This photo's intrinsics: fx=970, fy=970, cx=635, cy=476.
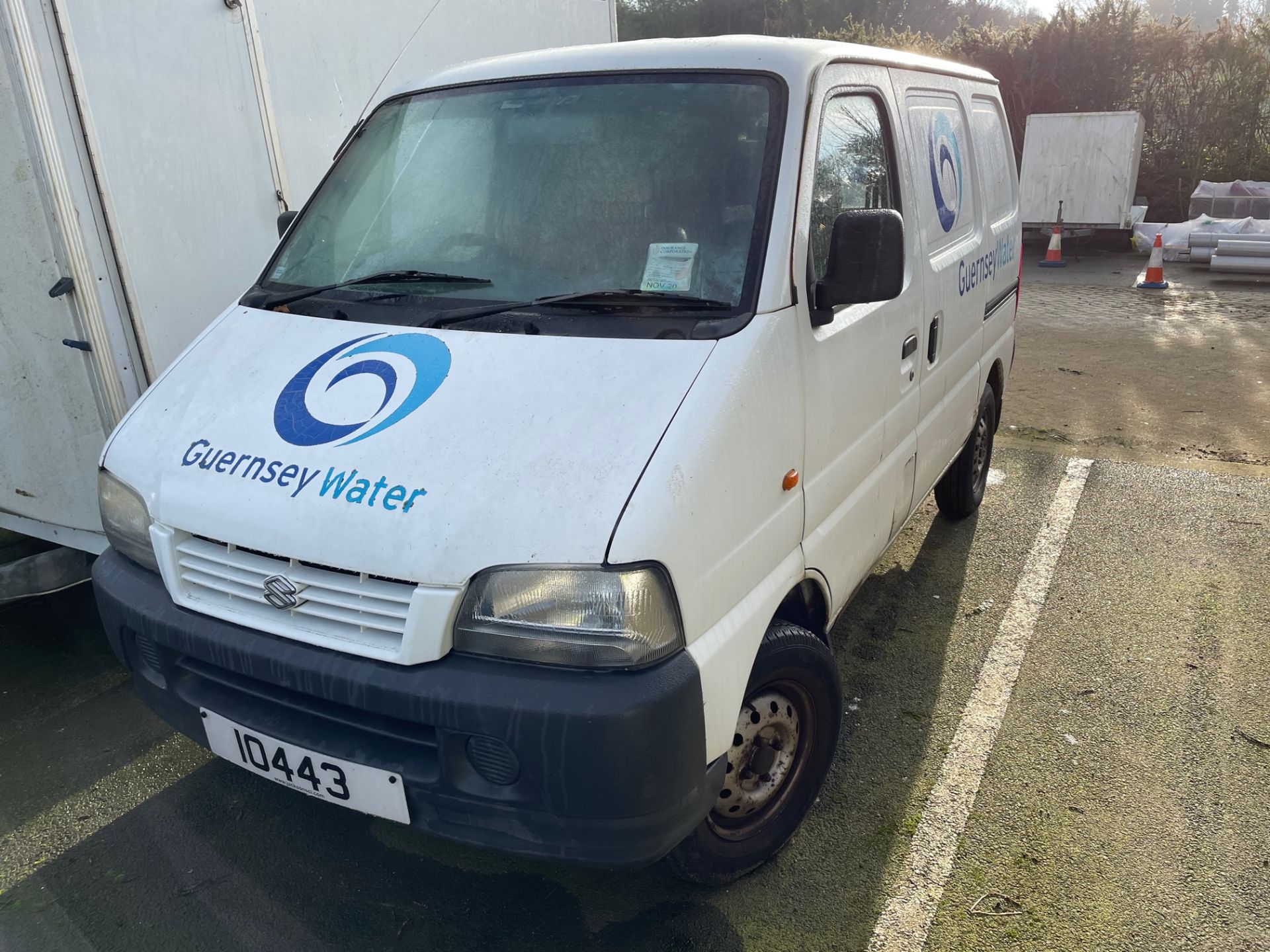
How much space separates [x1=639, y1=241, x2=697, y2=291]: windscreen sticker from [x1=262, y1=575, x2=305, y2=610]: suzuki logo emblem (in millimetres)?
1096

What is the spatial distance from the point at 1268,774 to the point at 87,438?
4.19 m

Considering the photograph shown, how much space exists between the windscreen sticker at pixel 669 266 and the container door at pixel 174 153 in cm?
216

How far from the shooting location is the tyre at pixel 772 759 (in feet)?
7.97

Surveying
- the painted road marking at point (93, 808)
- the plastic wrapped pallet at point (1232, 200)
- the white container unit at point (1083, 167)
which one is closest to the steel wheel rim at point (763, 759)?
the painted road marking at point (93, 808)

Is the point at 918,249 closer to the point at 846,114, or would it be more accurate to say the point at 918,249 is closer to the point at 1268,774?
the point at 846,114

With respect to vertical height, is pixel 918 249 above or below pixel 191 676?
above

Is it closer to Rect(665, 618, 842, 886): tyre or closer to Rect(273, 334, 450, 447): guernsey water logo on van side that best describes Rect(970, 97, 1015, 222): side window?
Rect(665, 618, 842, 886): tyre

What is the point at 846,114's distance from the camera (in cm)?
287

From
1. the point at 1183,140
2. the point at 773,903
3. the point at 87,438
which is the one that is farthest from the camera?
the point at 1183,140

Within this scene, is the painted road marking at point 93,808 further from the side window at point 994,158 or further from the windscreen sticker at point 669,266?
the side window at point 994,158

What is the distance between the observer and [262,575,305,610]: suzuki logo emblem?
2.13 m

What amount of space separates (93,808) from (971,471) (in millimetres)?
3940

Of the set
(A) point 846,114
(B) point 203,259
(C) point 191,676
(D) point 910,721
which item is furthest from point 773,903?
Result: (B) point 203,259

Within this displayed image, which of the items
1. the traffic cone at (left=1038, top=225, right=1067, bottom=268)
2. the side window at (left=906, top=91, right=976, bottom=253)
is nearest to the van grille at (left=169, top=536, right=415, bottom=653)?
the side window at (left=906, top=91, right=976, bottom=253)
